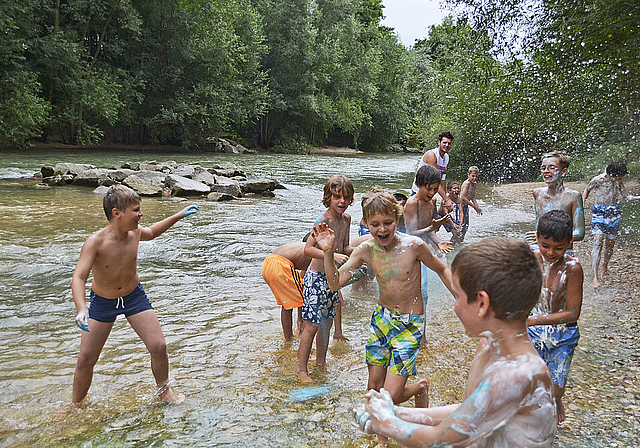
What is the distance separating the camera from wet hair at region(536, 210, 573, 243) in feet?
10.5

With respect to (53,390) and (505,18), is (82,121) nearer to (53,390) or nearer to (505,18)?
(505,18)

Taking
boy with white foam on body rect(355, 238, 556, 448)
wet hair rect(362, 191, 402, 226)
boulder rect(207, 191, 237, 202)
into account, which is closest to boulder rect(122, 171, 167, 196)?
boulder rect(207, 191, 237, 202)

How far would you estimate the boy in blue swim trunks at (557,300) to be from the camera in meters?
3.22

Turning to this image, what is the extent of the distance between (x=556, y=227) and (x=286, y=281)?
243 cm

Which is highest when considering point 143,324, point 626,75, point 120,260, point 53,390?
point 626,75

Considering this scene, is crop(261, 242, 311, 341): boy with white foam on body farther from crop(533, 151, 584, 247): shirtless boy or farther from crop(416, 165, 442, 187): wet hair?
crop(533, 151, 584, 247): shirtless boy

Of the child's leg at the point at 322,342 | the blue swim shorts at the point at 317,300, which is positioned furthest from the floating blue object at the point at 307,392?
the blue swim shorts at the point at 317,300

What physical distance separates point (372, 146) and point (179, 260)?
4792 cm

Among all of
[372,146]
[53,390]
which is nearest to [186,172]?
[53,390]

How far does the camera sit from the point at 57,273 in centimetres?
726

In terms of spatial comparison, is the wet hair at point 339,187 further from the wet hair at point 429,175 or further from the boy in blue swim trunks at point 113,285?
the boy in blue swim trunks at point 113,285

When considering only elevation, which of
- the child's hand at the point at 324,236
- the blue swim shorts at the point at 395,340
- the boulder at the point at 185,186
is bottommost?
the boulder at the point at 185,186

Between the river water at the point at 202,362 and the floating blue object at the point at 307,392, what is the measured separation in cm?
5

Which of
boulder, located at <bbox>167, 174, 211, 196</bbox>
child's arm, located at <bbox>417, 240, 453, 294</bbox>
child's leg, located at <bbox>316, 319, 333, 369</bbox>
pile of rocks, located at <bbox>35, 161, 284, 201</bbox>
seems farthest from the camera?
boulder, located at <bbox>167, 174, 211, 196</bbox>
